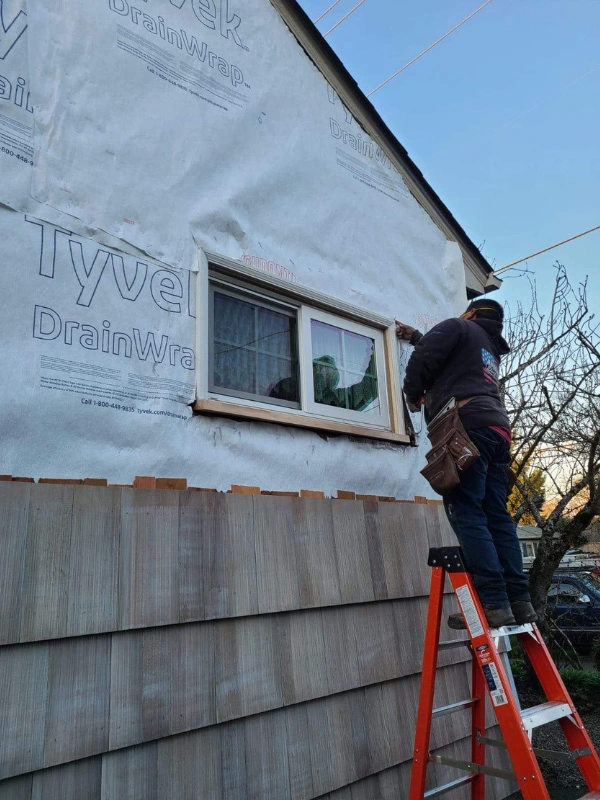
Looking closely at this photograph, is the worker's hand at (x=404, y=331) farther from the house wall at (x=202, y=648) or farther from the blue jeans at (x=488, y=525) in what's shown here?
the blue jeans at (x=488, y=525)

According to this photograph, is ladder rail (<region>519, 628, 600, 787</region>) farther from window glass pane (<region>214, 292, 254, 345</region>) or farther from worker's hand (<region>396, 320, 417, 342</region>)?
worker's hand (<region>396, 320, 417, 342</region>)

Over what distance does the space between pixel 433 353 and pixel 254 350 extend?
1.06 m

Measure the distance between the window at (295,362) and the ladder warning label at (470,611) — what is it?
1239 millimetres

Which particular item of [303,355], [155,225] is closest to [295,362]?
[303,355]

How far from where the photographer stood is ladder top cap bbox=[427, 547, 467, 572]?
2401 millimetres

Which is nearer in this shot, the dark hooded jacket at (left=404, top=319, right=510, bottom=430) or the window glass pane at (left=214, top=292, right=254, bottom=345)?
the dark hooded jacket at (left=404, top=319, right=510, bottom=430)

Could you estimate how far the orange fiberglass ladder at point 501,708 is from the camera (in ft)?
6.48

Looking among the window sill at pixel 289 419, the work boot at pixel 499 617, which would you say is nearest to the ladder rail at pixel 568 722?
the work boot at pixel 499 617

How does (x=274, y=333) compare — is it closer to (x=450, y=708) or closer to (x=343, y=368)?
(x=343, y=368)

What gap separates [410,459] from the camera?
151 inches

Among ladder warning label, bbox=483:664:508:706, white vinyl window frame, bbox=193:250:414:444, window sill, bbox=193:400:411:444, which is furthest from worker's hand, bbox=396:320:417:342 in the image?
ladder warning label, bbox=483:664:508:706

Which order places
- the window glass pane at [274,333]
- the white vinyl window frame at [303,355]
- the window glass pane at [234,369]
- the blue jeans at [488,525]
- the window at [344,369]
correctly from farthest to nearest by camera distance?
the window at [344,369]
the window glass pane at [274,333]
the window glass pane at [234,369]
the white vinyl window frame at [303,355]
the blue jeans at [488,525]

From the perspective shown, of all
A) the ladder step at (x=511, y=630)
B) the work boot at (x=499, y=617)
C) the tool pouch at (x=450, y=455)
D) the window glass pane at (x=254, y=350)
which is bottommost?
the ladder step at (x=511, y=630)

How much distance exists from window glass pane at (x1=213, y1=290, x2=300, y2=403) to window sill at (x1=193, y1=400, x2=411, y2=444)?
190 mm
